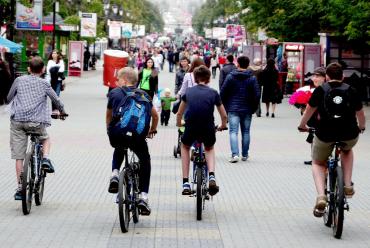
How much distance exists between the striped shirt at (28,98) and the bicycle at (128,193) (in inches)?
60.0

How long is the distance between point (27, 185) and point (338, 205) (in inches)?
125

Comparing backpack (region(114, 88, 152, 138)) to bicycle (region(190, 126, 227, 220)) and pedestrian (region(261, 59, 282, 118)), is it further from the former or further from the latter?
pedestrian (region(261, 59, 282, 118))

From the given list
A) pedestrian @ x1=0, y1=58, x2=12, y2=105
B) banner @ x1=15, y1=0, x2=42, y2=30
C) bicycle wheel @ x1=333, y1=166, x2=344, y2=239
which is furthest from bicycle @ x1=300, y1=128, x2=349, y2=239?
banner @ x1=15, y1=0, x2=42, y2=30

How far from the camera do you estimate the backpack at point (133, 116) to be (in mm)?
9188

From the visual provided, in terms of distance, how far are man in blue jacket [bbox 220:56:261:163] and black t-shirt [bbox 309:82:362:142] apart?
256 inches

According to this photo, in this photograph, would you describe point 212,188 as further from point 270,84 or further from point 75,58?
point 75,58

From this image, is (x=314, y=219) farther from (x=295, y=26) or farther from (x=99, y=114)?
(x=295, y=26)

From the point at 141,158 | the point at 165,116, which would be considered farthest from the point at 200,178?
the point at 165,116

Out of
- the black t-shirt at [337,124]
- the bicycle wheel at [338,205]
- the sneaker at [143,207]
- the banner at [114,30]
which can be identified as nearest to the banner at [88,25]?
the banner at [114,30]

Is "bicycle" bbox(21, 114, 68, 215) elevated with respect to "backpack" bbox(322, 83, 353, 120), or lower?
lower

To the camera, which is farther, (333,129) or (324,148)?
(324,148)

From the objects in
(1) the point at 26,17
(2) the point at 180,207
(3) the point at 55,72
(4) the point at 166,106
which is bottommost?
(2) the point at 180,207

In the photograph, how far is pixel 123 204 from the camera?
895 cm

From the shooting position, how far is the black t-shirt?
9289 millimetres
